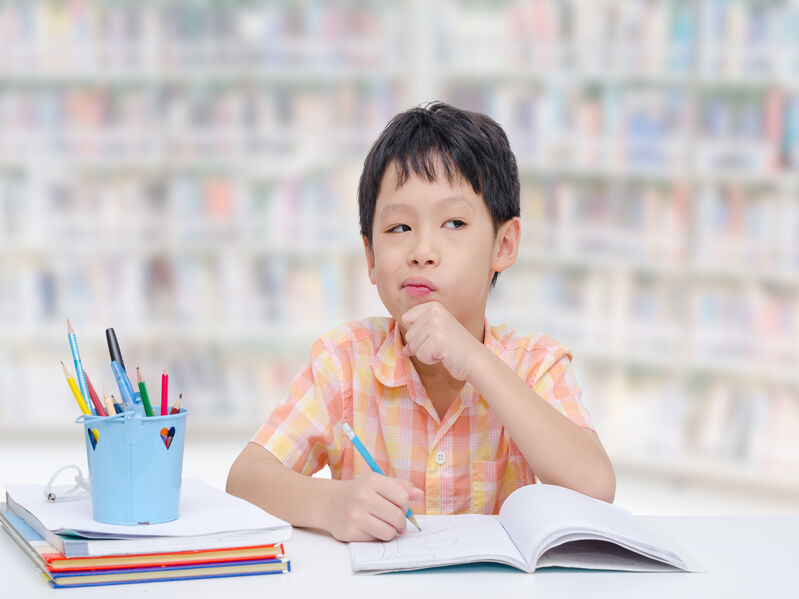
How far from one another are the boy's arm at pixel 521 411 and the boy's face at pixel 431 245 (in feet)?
0.27

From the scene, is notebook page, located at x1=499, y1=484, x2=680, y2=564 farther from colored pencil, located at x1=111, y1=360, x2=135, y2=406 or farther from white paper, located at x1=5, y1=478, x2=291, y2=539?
colored pencil, located at x1=111, y1=360, x2=135, y2=406

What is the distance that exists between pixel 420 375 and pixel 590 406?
2.39 meters

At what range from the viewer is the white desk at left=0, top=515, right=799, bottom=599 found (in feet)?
2.67

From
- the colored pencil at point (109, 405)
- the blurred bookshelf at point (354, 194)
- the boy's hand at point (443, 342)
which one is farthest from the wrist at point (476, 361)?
the blurred bookshelf at point (354, 194)

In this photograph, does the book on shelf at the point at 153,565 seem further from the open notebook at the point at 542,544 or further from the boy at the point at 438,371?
the boy at the point at 438,371

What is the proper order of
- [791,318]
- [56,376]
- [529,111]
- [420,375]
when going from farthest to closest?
[56,376]
[529,111]
[791,318]
[420,375]

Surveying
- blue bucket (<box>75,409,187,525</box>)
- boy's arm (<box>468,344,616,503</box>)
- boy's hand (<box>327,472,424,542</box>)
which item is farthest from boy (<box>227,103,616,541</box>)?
blue bucket (<box>75,409,187,525</box>)

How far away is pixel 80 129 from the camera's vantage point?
3.82 m

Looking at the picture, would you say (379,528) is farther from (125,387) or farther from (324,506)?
(125,387)

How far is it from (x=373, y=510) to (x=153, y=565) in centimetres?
22

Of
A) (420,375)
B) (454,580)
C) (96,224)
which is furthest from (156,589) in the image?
(96,224)

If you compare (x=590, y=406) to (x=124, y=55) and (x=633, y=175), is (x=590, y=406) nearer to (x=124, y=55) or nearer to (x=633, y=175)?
(x=633, y=175)

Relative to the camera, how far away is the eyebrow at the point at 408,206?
1248 millimetres

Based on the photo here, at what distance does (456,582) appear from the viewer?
2.77 ft
